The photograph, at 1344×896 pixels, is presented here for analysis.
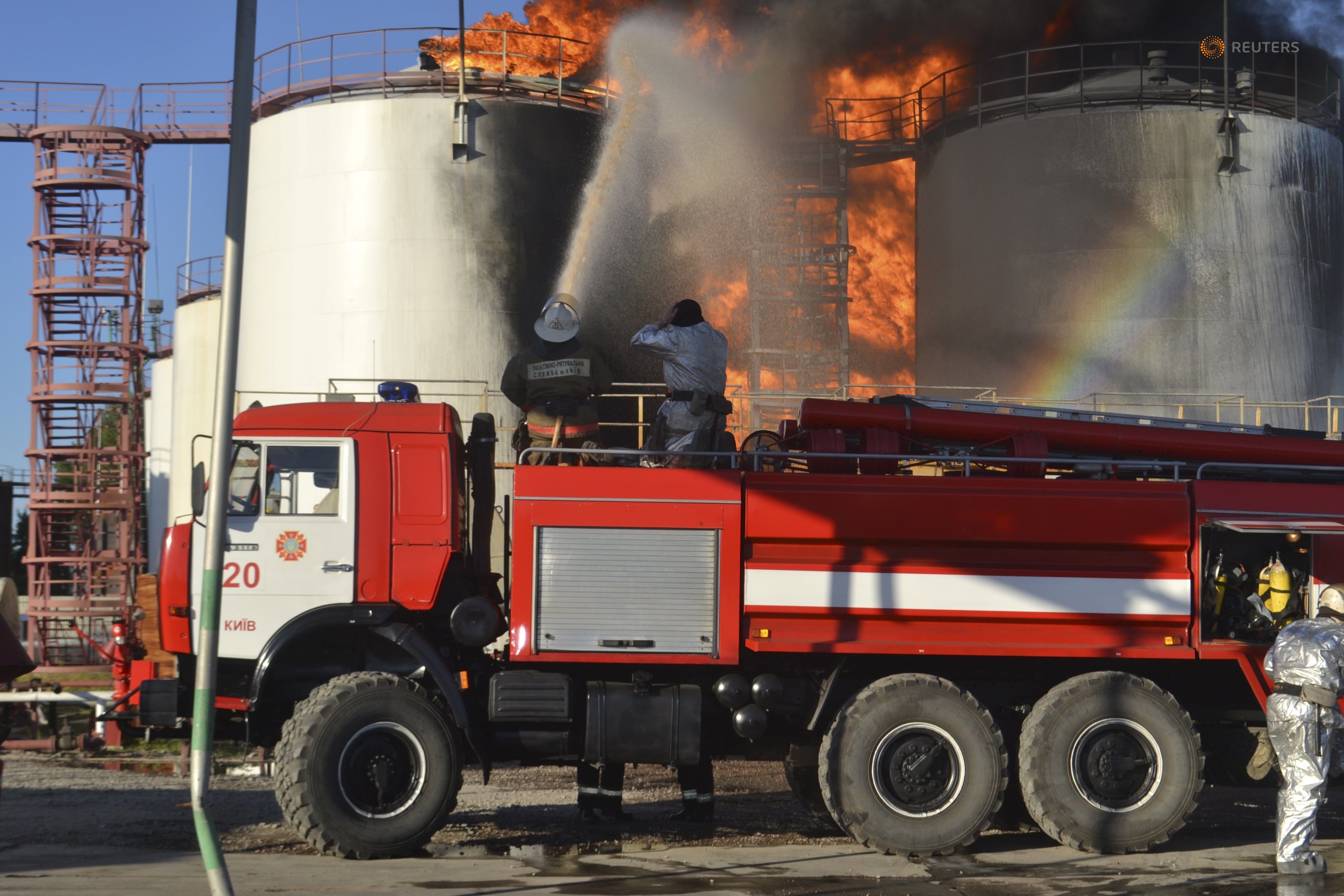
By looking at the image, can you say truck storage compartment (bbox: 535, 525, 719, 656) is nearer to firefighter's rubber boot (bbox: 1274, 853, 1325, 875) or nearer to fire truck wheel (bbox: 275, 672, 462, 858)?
fire truck wheel (bbox: 275, 672, 462, 858)

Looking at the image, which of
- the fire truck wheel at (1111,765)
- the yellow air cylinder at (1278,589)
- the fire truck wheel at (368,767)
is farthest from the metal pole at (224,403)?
the yellow air cylinder at (1278,589)

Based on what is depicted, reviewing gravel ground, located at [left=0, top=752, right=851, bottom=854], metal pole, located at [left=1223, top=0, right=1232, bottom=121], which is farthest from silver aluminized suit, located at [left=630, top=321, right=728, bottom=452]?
metal pole, located at [left=1223, top=0, right=1232, bottom=121]

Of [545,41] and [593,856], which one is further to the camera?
[545,41]

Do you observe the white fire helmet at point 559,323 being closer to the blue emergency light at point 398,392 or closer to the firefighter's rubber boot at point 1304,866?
the blue emergency light at point 398,392

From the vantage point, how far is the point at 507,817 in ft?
36.9

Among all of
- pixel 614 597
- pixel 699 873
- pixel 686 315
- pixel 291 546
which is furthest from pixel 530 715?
pixel 686 315

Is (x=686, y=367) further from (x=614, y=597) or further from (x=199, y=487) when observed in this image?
(x=199, y=487)

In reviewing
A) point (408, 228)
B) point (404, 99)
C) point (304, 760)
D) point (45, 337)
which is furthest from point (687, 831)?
A: point (45, 337)

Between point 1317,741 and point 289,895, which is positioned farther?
point 1317,741

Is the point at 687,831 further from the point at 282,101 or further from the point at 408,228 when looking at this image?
the point at 282,101

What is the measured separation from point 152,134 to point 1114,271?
27.3 metres

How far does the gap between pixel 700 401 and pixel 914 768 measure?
328 centimetres

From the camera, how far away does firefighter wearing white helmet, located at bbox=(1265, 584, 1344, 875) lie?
8.47m

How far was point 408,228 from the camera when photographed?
27562mm
